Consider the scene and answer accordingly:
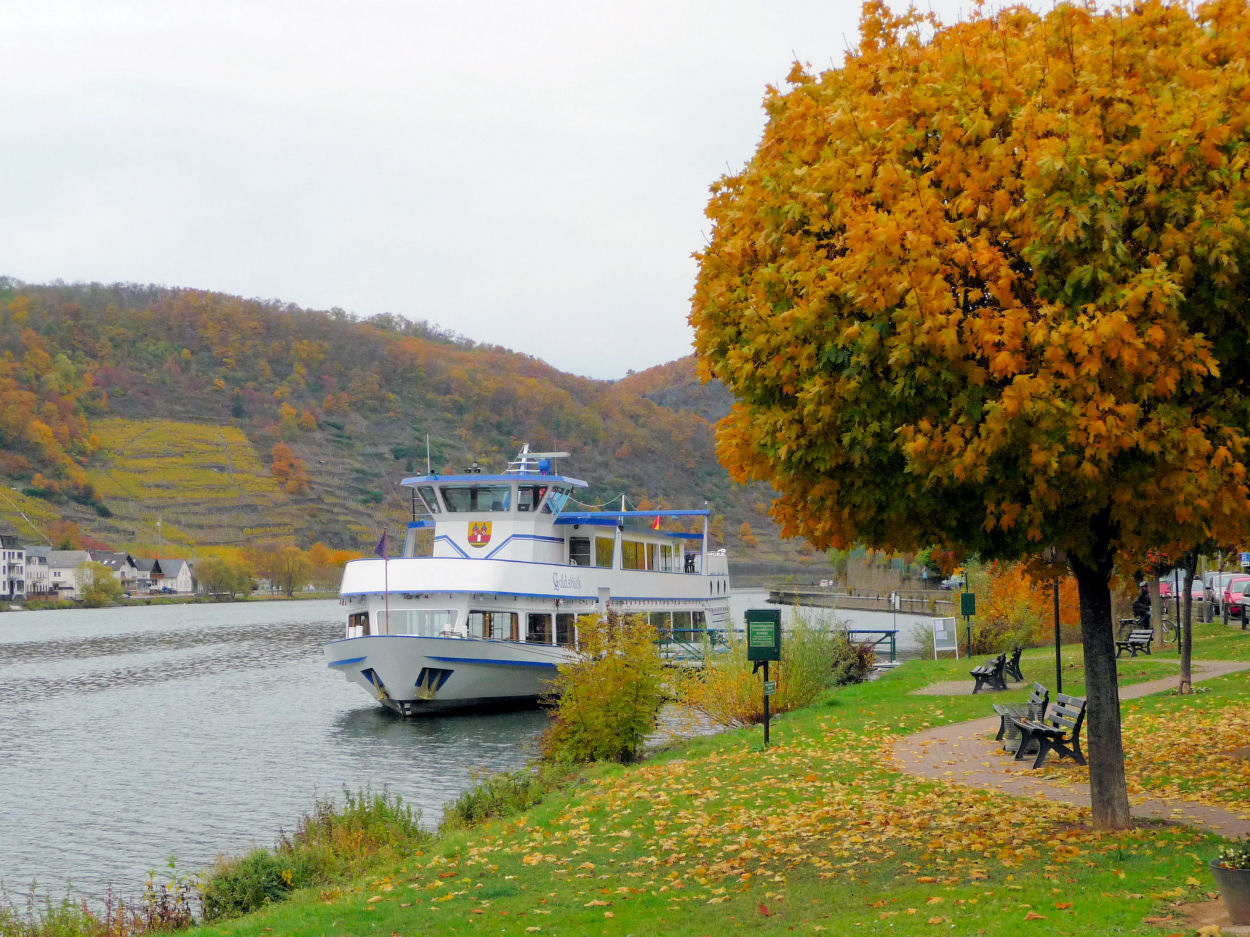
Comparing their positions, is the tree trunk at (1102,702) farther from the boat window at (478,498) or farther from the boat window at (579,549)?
the boat window at (579,549)

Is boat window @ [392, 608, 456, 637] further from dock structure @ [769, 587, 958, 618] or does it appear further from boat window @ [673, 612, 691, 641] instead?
dock structure @ [769, 587, 958, 618]

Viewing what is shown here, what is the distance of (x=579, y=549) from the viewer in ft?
130

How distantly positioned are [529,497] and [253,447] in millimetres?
149425

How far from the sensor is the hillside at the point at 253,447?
155m

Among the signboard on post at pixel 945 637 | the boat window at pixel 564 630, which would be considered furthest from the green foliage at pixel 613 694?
the signboard on post at pixel 945 637

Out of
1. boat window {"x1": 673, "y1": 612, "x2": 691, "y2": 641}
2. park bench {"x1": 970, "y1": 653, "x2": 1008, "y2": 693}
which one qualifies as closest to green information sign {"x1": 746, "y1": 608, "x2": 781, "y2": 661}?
park bench {"x1": 970, "y1": 653, "x2": 1008, "y2": 693}

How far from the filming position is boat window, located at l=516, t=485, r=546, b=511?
123 ft

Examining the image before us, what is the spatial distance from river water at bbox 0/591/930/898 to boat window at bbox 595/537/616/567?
6.34 metres

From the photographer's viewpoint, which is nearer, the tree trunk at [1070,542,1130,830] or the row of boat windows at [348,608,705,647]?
the tree trunk at [1070,542,1130,830]

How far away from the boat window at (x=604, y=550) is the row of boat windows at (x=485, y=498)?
2.74 meters

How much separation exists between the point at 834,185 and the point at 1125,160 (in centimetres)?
222

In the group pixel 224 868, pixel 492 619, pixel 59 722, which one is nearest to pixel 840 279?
pixel 224 868

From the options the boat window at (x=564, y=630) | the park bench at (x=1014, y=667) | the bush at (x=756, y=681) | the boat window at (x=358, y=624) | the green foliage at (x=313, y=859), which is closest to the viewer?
the green foliage at (x=313, y=859)

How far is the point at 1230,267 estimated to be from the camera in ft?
27.0
